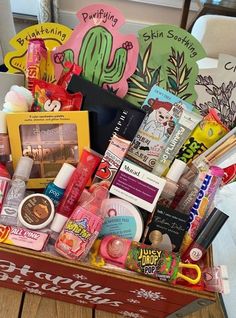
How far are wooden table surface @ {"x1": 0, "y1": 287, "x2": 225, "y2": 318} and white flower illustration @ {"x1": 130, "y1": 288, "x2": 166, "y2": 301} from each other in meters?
0.13

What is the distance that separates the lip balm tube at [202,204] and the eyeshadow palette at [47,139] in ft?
0.76

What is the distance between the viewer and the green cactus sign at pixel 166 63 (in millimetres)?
656

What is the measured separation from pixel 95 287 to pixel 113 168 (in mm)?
206

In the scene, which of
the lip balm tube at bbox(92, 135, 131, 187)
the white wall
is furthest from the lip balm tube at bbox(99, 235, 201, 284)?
the white wall

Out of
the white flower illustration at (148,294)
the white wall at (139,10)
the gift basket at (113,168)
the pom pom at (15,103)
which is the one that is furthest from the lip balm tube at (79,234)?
the white wall at (139,10)

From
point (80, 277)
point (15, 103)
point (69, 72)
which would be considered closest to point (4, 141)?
point (15, 103)

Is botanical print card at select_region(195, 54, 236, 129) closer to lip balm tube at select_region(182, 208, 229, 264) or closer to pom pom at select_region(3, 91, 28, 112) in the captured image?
lip balm tube at select_region(182, 208, 229, 264)

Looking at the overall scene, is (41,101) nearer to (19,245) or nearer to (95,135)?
(95,135)

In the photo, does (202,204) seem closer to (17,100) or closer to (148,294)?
(148,294)

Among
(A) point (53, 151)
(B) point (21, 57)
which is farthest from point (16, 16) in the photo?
(A) point (53, 151)

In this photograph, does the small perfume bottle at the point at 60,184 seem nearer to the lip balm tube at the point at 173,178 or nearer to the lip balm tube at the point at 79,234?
the lip balm tube at the point at 79,234

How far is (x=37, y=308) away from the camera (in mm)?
684

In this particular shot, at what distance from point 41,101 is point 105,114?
0.40 ft

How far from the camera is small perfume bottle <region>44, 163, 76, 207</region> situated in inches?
24.0
